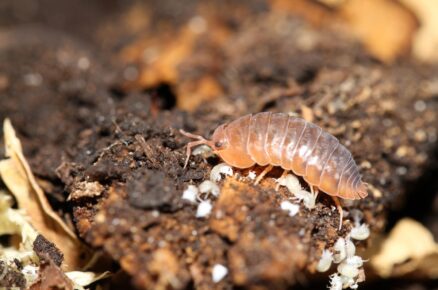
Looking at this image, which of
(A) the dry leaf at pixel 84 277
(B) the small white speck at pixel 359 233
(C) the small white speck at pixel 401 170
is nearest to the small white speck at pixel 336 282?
(B) the small white speck at pixel 359 233

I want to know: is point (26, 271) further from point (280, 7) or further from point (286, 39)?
point (280, 7)

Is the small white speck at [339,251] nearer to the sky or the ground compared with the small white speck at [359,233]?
nearer to the sky

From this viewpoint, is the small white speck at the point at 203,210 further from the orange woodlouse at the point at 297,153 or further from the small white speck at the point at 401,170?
Result: the small white speck at the point at 401,170

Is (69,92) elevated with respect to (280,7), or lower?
lower

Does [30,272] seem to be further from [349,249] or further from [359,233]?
[359,233]

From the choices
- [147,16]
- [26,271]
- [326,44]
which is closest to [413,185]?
[326,44]

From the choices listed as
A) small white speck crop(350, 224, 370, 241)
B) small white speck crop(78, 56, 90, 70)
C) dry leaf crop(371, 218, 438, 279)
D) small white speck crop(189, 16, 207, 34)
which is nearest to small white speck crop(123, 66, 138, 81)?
small white speck crop(78, 56, 90, 70)

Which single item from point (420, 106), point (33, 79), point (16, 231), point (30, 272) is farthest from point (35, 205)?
point (420, 106)
